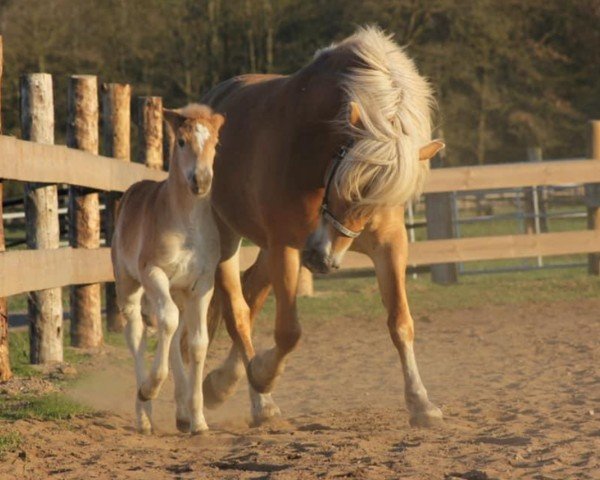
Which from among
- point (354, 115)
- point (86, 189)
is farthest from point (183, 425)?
point (86, 189)

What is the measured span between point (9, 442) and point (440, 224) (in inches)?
382

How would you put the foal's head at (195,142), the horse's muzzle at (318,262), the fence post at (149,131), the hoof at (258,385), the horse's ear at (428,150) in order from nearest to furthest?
1. the foal's head at (195,142)
2. the horse's muzzle at (318,262)
3. the horse's ear at (428,150)
4. the hoof at (258,385)
5. the fence post at (149,131)

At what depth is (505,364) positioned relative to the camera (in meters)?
8.16

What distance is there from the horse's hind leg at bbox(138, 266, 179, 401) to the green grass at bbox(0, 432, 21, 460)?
848 mm

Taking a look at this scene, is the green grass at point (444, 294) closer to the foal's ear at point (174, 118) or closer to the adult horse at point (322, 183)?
the adult horse at point (322, 183)

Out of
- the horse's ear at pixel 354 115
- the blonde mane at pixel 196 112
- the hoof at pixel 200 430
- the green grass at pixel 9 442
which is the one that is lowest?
the hoof at pixel 200 430

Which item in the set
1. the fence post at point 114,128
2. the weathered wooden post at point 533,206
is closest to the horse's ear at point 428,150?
the fence post at point 114,128

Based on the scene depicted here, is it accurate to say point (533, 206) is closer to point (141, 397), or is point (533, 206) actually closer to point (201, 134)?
point (141, 397)

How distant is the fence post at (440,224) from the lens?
14.4 m

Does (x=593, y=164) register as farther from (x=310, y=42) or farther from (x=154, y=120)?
(x=310, y=42)


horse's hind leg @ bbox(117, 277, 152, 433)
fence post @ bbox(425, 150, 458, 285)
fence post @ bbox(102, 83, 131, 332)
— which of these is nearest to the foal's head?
horse's hind leg @ bbox(117, 277, 152, 433)

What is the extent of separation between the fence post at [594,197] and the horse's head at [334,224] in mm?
8357

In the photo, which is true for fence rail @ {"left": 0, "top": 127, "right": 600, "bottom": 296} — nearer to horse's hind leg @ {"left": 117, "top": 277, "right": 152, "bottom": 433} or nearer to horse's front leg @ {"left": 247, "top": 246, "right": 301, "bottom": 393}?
horse's hind leg @ {"left": 117, "top": 277, "right": 152, "bottom": 433}

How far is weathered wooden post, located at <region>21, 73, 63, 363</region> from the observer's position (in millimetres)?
8312
